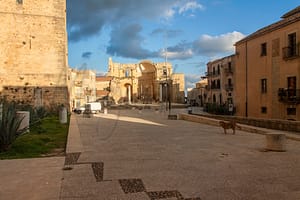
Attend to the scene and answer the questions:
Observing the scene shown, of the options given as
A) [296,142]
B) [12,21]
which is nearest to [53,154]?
[296,142]

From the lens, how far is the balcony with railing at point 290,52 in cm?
2034

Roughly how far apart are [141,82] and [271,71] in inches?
1483

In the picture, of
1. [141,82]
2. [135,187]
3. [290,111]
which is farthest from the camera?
[141,82]

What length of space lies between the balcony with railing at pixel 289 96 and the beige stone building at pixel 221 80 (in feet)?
51.5

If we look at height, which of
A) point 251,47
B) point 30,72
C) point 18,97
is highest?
point 251,47

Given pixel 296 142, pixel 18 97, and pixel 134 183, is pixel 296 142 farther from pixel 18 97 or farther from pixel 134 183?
pixel 18 97

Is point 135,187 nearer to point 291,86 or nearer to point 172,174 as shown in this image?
point 172,174

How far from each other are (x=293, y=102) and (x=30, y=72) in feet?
67.2

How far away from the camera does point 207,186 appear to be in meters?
4.07

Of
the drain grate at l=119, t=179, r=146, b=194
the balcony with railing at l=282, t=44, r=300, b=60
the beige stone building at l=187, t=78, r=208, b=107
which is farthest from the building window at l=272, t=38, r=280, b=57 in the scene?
the beige stone building at l=187, t=78, r=208, b=107

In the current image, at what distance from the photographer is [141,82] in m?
58.7

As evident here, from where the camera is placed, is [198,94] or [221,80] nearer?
[221,80]

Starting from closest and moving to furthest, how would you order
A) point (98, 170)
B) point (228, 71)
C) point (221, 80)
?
point (98, 170), point (228, 71), point (221, 80)

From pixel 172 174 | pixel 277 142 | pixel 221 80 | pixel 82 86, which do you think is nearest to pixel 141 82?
pixel 82 86
